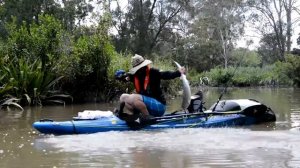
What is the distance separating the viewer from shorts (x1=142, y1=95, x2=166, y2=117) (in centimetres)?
912

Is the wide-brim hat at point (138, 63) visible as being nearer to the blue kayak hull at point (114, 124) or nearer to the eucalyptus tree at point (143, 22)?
the blue kayak hull at point (114, 124)

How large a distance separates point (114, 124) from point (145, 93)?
875 mm

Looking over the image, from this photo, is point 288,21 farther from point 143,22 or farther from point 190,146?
point 190,146

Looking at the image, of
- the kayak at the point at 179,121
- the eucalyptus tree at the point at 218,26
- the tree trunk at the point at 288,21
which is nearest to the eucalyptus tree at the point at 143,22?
the eucalyptus tree at the point at 218,26

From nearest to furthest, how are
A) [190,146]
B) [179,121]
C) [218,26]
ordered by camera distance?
Answer: 1. [190,146]
2. [179,121]
3. [218,26]

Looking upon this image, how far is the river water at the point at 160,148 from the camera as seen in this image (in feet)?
19.2

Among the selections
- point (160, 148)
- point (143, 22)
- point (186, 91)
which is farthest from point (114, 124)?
point (143, 22)

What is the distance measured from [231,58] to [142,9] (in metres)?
18.5

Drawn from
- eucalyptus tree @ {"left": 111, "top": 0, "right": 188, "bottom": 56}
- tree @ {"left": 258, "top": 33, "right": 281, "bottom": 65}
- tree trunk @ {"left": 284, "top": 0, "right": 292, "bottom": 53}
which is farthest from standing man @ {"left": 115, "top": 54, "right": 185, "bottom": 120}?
tree @ {"left": 258, "top": 33, "right": 281, "bottom": 65}

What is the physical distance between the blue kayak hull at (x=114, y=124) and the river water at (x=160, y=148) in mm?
214

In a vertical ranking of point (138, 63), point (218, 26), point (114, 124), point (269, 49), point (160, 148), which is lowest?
point (160, 148)

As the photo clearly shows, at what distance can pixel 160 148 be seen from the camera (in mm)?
6930

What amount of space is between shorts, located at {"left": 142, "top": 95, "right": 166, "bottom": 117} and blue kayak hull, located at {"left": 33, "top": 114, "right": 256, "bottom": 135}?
303 mm

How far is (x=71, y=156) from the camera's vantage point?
640 cm
